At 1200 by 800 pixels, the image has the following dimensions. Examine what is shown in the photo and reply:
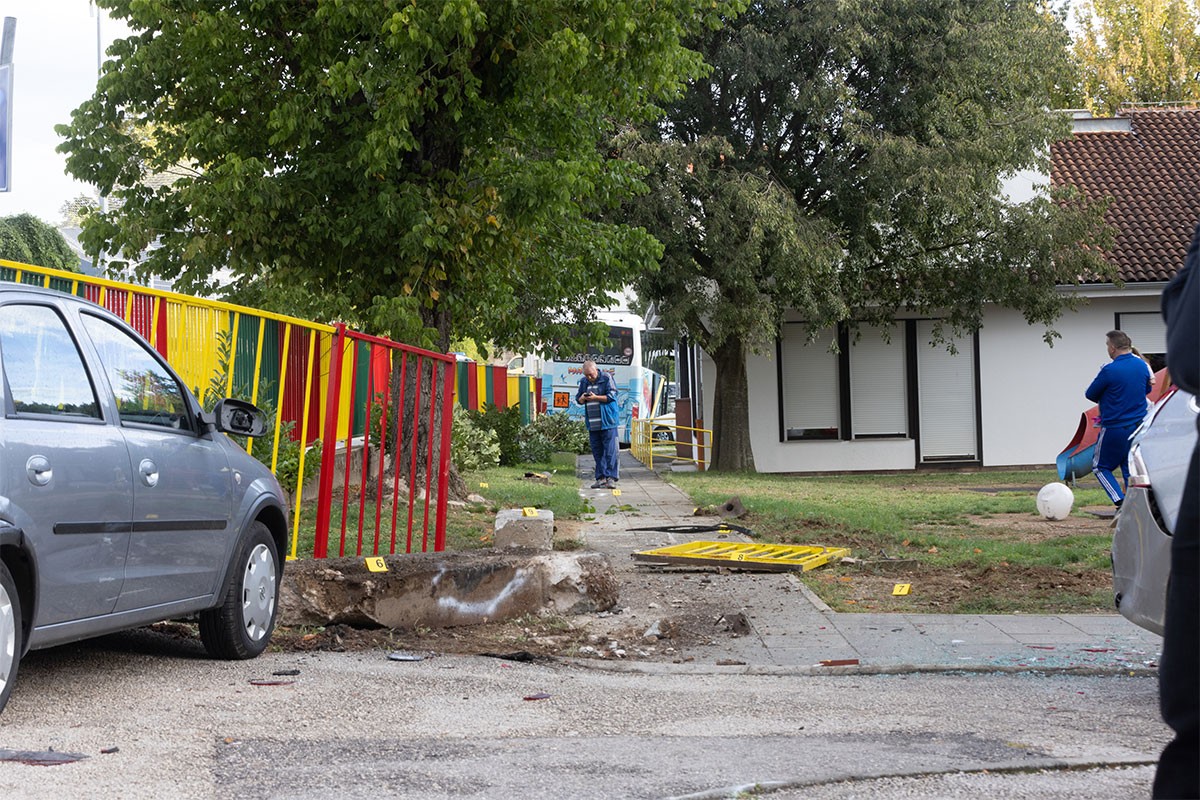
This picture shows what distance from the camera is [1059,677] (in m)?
6.53

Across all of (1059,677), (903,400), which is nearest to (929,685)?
(1059,677)

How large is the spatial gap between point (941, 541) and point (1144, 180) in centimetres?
1795

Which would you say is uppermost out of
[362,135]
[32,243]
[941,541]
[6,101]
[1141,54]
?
[1141,54]

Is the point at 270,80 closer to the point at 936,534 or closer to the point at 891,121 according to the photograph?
the point at 936,534

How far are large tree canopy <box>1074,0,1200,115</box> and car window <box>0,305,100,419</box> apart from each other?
4095 cm

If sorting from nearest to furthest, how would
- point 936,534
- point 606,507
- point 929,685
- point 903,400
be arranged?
1. point 929,685
2. point 936,534
3. point 606,507
4. point 903,400

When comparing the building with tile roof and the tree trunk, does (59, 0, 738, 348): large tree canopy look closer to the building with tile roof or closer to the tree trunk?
the tree trunk

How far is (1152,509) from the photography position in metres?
5.20

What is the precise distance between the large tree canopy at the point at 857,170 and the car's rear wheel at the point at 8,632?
56.2 ft

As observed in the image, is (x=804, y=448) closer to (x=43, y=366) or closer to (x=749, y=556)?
(x=749, y=556)

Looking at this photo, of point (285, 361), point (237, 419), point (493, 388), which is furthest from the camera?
point (493, 388)

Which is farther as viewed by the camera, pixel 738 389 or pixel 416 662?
pixel 738 389

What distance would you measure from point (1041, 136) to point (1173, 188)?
236 inches

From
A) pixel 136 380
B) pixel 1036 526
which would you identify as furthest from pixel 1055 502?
pixel 136 380
